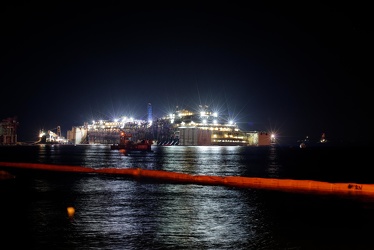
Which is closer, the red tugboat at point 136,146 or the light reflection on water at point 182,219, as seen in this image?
the light reflection on water at point 182,219

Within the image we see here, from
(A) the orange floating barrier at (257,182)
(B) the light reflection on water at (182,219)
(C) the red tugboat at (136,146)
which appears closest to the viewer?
(B) the light reflection on water at (182,219)

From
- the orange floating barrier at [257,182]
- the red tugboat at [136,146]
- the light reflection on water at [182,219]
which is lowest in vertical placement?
the light reflection on water at [182,219]

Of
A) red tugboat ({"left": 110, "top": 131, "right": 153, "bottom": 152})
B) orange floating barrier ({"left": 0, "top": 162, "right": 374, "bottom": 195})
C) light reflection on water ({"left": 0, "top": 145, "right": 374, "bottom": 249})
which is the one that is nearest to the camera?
light reflection on water ({"left": 0, "top": 145, "right": 374, "bottom": 249})

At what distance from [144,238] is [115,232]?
130cm

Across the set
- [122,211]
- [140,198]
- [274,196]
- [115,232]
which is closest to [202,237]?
[115,232]

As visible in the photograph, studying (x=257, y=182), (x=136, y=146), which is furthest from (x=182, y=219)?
(x=136, y=146)

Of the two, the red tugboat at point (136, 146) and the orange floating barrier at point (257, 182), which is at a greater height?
the red tugboat at point (136, 146)

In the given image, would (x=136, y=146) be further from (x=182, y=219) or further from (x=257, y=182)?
(x=182, y=219)

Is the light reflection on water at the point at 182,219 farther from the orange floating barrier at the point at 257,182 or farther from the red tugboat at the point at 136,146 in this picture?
the red tugboat at the point at 136,146

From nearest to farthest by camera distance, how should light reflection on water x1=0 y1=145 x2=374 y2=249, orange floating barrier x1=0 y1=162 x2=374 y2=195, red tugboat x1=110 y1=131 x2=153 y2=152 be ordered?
1. light reflection on water x1=0 y1=145 x2=374 y2=249
2. orange floating barrier x1=0 y1=162 x2=374 y2=195
3. red tugboat x1=110 y1=131 x2=153 y2=152

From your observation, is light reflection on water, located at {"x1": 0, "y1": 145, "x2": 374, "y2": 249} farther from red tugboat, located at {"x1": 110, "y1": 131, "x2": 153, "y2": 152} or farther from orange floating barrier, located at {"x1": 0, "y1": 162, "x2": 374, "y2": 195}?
red tugboat, located at {"x1": 110, "y1": 131, "x2": 153, "y2": 152}

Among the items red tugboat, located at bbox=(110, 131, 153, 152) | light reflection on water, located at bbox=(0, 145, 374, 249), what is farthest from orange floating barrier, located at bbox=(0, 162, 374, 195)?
red tugboat, located at bbox=(110, 131, 153, 152)

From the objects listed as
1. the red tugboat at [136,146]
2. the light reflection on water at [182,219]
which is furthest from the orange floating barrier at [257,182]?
the red tugboat at [136,146]

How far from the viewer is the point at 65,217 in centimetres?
1711
